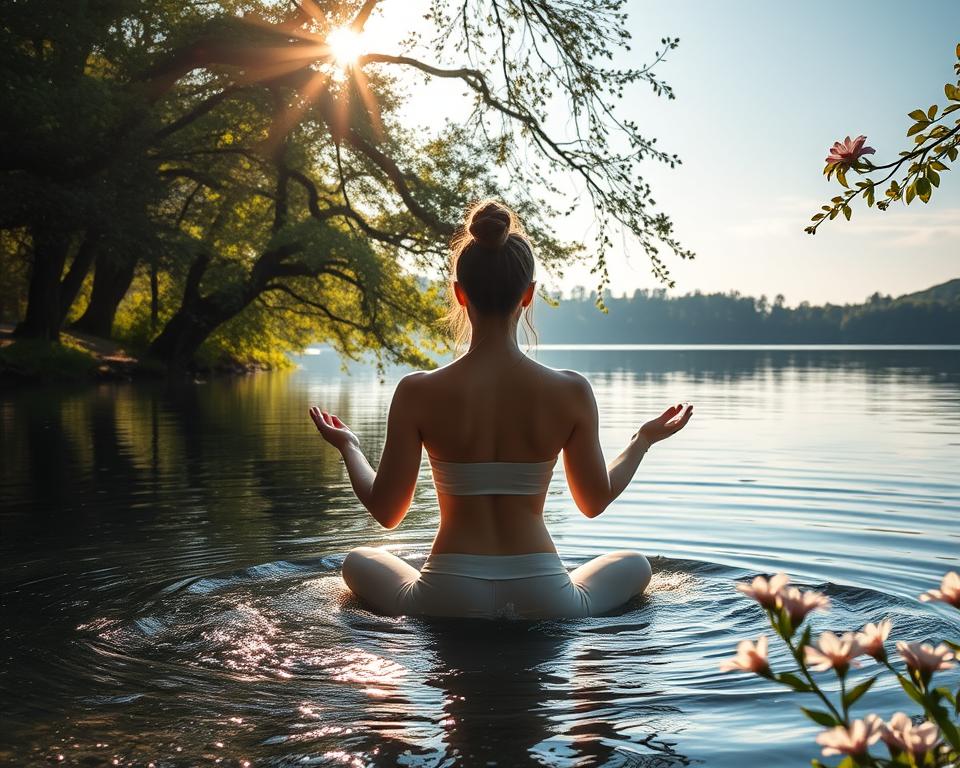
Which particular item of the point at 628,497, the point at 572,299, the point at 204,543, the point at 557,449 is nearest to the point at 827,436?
the point at 628,497

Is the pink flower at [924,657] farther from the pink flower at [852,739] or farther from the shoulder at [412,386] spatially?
the shoulder at [412,386]

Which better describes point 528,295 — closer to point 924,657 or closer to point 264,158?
point 924,657

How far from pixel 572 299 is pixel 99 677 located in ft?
588

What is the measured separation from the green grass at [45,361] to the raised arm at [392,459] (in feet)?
83.6

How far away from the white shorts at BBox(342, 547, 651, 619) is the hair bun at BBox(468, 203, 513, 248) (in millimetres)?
1311

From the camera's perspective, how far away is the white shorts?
437 cm

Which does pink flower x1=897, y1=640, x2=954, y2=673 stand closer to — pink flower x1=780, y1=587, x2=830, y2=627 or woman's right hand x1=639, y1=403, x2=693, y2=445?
pink flower x1=780, y1=587, x2=830, y2=627

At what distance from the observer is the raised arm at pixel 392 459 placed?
4328mm

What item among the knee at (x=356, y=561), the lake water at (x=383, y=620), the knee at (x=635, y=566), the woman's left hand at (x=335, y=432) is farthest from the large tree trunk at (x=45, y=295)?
the knee at (x=635, y=566)

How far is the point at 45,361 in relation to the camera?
28.5 m

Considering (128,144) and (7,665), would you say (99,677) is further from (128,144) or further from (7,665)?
(128,144)

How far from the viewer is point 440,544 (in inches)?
176

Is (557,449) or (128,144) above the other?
(128,144)

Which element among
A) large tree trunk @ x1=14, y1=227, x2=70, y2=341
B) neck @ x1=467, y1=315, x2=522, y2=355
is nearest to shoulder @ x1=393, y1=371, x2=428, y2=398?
neck @ x1=467, y1=315, x2=522, y2=355
